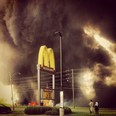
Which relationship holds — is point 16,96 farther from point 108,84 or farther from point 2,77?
point 108,84

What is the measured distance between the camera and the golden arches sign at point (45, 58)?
147 ft

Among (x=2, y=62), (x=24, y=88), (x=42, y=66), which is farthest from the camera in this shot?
(x=24, y=88)

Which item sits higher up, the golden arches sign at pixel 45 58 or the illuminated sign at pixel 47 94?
the golden arches sign at pixel 45 58

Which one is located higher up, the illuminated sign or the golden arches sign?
the golden arches sign

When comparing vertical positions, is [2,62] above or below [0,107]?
above

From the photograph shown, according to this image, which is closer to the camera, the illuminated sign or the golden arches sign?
the illuminated sign

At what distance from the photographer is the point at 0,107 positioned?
41562 millimetres

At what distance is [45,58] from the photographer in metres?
46.4

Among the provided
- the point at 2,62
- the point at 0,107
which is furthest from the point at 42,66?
the point at 2,62

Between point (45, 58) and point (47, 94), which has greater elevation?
point (45, 58)

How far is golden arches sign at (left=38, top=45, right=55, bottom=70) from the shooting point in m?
44.8

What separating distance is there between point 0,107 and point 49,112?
10.5 metres

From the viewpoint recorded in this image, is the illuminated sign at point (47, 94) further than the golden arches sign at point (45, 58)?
No

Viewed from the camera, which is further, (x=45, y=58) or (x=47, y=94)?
(x=45, y=58)
